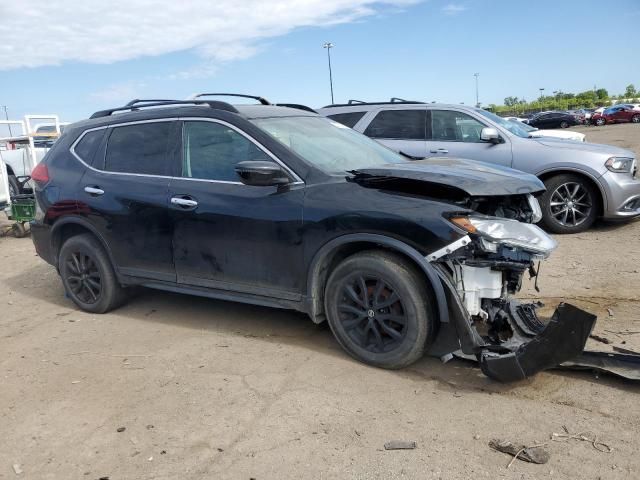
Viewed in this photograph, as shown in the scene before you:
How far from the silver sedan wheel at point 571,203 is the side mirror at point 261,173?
16.6 feet

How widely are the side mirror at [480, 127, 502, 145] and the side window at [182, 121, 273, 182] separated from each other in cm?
464

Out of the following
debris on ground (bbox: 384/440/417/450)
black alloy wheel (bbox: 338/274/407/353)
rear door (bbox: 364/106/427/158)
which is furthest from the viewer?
rear door (bbox: 364/106/427/158)

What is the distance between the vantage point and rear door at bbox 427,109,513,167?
26.6ft

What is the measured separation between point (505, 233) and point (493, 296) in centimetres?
40

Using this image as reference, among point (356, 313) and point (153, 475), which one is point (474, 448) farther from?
point (153, 475)

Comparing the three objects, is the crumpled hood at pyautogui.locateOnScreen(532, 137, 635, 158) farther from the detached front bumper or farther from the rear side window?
the detached front bumper

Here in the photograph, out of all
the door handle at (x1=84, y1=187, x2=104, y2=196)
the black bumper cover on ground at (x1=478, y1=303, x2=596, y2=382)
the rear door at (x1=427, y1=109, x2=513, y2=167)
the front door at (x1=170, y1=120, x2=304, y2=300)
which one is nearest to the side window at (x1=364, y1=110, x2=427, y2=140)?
the rear door at (x1=427, y1=109, x2=513, y2=167)

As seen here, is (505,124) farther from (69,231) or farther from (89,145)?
(69,231)

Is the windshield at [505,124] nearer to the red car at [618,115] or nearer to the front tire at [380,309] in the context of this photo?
the front tire at [380,309]

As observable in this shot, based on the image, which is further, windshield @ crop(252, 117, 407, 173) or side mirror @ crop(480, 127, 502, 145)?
side mirror @ crop(480, 127, 502, 145)

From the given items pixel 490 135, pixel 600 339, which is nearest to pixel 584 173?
pixel 490 135

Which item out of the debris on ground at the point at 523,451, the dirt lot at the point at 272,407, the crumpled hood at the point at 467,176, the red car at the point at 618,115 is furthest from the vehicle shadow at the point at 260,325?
the red car at the point at 618,115

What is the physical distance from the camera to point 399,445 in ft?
9.69

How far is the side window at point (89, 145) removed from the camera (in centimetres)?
525
